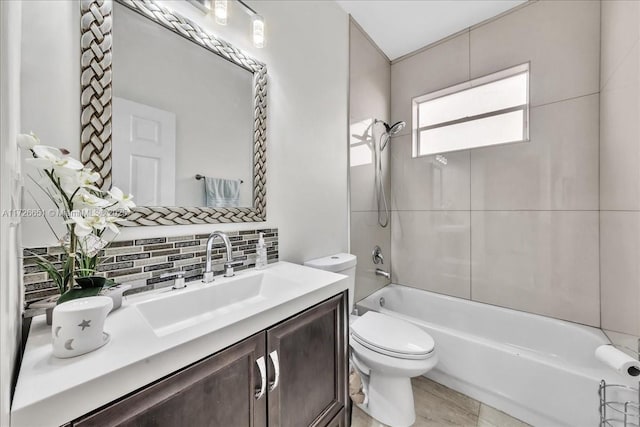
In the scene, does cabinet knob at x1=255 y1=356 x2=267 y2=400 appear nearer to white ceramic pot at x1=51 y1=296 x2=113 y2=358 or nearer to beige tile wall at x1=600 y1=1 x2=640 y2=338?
white ceramic pot at x1=51 y1=296 x2=113 y2=358

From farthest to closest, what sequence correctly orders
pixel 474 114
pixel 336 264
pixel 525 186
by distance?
pixel 474 114 < pixel 525 186 < pixel 336 264

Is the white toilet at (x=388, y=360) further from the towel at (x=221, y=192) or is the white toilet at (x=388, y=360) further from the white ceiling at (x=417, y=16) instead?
the white ceiling at (x=417, y=16)

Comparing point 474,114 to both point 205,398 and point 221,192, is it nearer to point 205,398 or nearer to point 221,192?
point 221,192

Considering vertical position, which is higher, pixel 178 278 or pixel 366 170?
pixel 366 170

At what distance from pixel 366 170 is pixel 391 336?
4.37 ft

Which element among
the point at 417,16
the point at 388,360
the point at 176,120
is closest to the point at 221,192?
the point at 176,120

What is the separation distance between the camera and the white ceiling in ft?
6.19

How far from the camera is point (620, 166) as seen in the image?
4.69 feet

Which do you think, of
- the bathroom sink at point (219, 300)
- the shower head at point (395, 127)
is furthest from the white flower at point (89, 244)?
the shower head at point (395, 127)

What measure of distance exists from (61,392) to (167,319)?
0.50 meters

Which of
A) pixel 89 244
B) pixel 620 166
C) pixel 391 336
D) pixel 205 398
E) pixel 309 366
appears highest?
pixel 620 166

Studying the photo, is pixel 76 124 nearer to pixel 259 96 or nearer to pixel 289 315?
pixel 259 96

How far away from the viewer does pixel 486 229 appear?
2090 mm

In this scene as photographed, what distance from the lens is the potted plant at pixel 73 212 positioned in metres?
0.58
